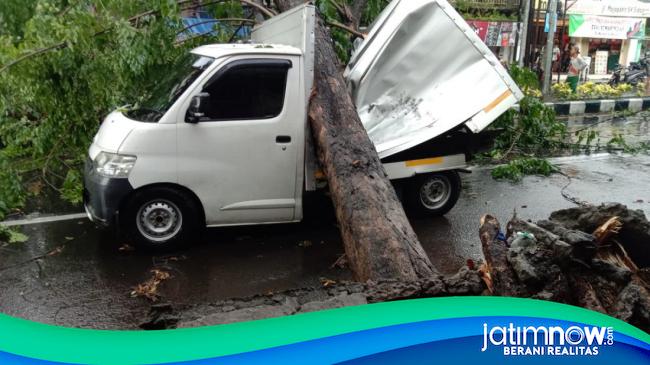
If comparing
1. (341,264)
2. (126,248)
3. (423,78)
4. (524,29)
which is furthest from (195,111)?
(524,29)

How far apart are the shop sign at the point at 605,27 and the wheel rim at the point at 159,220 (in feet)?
85.3

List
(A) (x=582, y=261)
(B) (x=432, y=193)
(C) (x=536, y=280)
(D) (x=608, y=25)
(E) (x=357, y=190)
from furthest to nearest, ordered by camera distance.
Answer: (D) (x=608, y=25), (B) (x=432, y=193), (E) (x=357, y=190), (A) (x=582, y=261), (C) (x=536, y=280)

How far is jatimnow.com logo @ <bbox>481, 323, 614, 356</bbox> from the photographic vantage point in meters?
2.28

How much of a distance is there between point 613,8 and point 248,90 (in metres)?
28.1

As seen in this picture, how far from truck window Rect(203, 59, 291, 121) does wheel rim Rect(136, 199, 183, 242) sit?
2.95ft

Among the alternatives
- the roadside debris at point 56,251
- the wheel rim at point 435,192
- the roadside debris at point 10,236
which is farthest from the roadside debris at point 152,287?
the wheel rim at point 435,192

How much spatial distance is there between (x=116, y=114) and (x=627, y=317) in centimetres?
475

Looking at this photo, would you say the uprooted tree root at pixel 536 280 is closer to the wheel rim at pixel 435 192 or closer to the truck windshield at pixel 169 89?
the truck windshield at pixel 169 89

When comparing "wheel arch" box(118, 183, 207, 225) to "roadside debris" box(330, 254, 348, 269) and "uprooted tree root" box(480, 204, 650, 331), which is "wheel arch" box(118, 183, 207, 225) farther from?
"uprooted tree root" box(480, 204, 650, 331)

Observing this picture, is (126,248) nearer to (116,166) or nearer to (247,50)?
(116,166)

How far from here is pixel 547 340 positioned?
7.65 ft

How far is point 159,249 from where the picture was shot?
555 centimetres

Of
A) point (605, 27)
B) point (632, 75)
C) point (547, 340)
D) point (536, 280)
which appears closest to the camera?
point (547, 340)

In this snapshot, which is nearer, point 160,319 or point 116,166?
point 160,319
